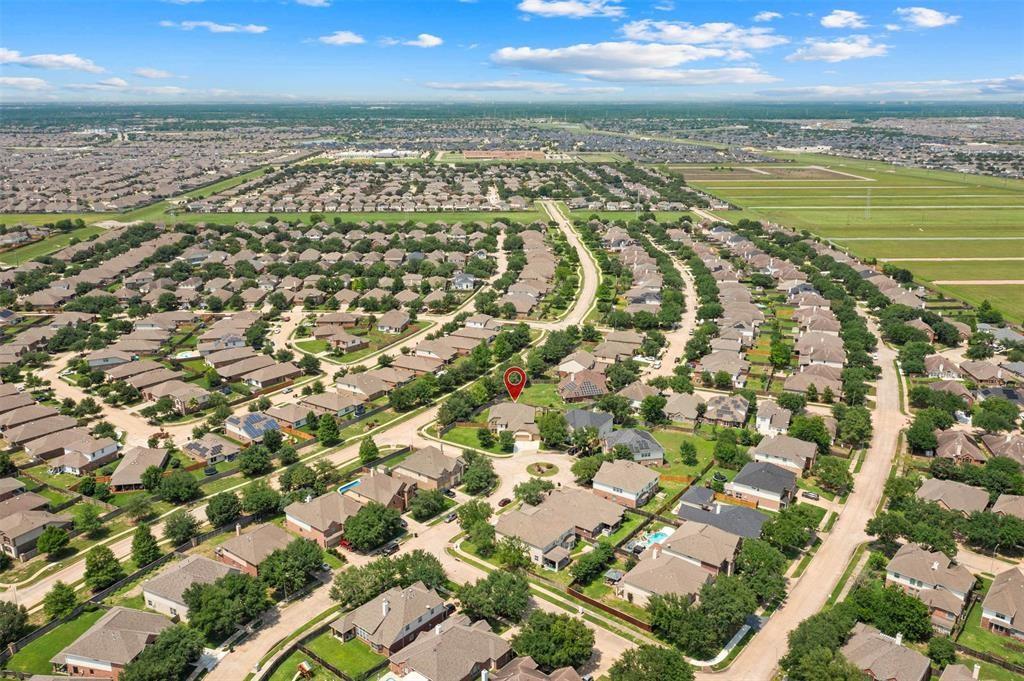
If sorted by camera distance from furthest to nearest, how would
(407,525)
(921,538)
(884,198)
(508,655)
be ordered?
(884,198), (407,525), (921,538), (508,655)

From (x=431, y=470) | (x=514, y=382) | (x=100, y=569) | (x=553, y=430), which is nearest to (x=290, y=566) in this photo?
(x=100, y=569)

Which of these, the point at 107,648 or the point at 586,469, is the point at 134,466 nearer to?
the point at 107,648

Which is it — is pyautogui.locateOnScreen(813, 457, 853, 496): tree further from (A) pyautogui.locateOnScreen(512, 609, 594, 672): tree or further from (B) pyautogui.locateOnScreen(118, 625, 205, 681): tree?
(B) pyautogui.locateOnScreen(118, 625, 205, 681): tree

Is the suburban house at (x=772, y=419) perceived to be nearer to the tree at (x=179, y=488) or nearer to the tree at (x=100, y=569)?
the tree at (x=179, y=488)

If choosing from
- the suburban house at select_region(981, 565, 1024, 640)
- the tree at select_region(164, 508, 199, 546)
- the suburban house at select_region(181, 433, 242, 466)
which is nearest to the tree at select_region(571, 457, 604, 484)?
the suburban house at select_region(981, 565, 1024, 640)

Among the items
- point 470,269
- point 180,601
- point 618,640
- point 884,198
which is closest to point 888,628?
point 618,640

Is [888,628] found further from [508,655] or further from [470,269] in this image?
[470,269]
